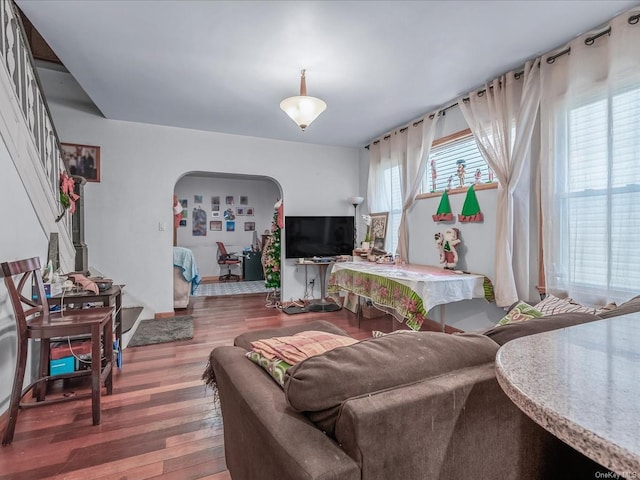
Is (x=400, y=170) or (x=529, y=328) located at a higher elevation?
(x=400, y=170)

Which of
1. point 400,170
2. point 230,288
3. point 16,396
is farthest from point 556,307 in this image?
point 230,288

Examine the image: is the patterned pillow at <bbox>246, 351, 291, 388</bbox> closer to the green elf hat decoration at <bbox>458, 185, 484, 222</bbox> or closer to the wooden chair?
the wooden chair

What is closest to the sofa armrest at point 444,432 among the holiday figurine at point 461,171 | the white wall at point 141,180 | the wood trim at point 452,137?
the holiday figurine at point 461,171

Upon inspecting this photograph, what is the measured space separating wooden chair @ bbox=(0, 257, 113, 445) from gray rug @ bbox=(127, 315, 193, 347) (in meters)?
1.12

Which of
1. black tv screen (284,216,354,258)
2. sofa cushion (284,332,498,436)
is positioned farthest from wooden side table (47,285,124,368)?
black tv screen (284,216,354,258)

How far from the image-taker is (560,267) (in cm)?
244

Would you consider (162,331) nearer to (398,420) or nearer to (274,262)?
(274,262)

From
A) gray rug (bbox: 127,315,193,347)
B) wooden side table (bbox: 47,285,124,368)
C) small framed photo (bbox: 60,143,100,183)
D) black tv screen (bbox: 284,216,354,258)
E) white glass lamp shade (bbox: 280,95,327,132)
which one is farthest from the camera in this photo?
black tv screen (bbox: 284,216,354,258)

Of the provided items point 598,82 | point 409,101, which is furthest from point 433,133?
point 598,82

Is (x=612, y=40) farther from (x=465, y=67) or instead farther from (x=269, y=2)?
(x=269, y=2)

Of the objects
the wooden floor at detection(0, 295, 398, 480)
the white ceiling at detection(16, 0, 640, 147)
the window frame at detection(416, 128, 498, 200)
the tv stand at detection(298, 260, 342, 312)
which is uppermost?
the white ceiling at detection(16, 0, 640, 147)

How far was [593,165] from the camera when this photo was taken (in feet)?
7.39

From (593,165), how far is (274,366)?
2558 mm

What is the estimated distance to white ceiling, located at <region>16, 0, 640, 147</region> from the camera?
2.05 m
